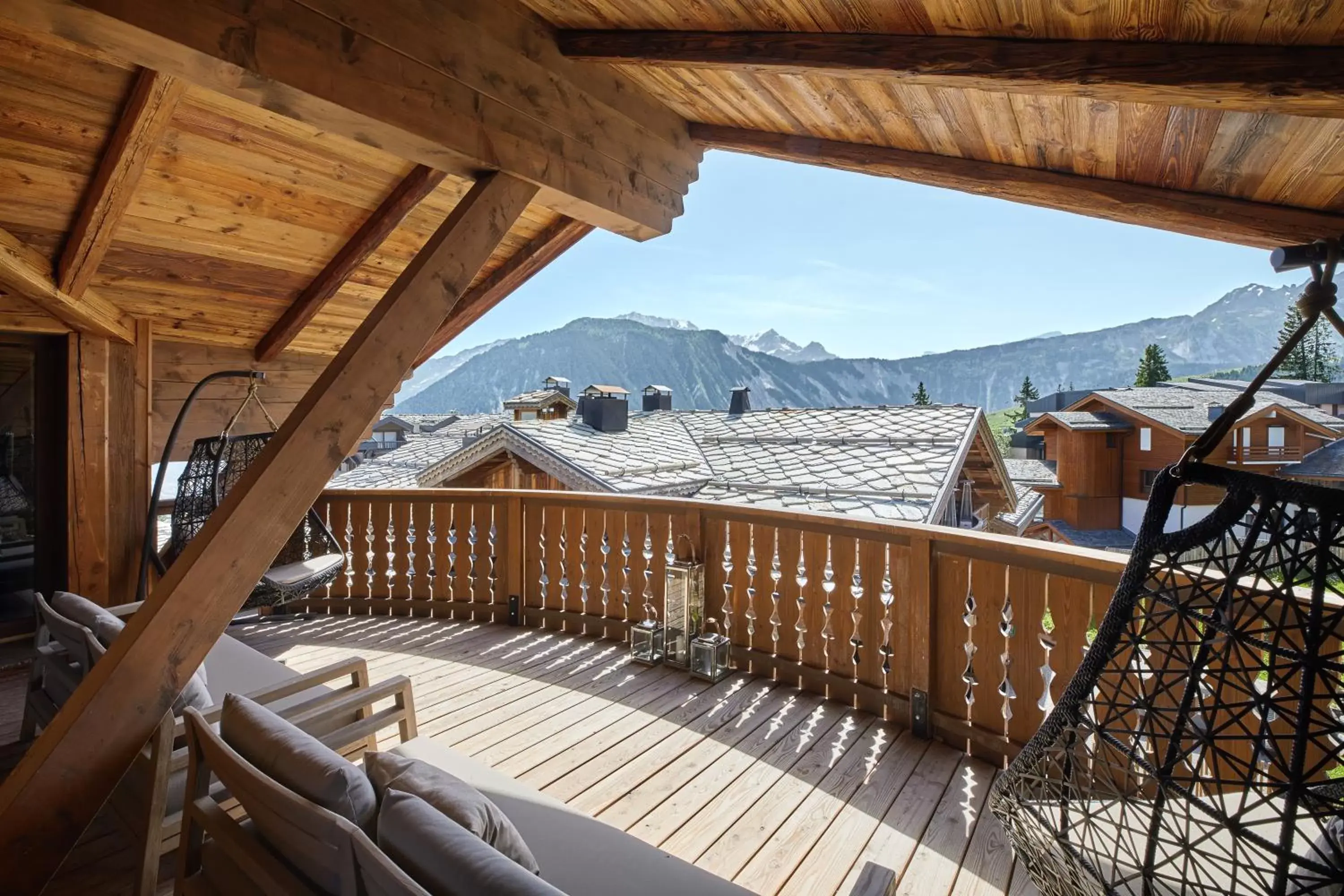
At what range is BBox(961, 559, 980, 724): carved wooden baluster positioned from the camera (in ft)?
9.16

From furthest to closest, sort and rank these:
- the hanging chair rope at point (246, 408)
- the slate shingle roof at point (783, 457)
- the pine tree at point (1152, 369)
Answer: the pine tree at point (1152, 369)
the slate shingle roof at point (783, 457)
the hanging chair rope at point (246, 408)

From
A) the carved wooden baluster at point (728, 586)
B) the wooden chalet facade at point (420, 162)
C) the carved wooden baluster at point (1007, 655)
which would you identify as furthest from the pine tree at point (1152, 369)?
the wooden chalet facade at point (420, 162)

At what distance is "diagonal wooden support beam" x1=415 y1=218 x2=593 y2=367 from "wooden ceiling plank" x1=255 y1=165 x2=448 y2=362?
1.96 ft

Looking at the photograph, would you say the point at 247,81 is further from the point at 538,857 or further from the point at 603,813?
the point at 603,813

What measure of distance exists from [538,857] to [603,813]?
90 cm

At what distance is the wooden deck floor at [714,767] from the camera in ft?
6.79

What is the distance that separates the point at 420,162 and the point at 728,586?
2.59m

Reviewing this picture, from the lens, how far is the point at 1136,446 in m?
8.13

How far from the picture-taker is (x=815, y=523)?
10.7 ft

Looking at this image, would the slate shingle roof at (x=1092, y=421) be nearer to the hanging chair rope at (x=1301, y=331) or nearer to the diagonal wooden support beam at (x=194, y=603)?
the hanging chair rope at (x=1301, y=331)

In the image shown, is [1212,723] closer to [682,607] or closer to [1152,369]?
[682,607]

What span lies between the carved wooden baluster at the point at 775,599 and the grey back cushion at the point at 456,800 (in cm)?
222

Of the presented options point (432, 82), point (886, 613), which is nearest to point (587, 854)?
point (886, 613)

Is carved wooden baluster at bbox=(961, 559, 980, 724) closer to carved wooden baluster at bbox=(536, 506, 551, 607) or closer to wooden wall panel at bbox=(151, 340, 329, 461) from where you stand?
carved wooden baluster at bbox=(536, 506, 551, 607)
